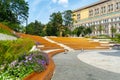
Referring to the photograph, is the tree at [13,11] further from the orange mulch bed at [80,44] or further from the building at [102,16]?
the building at [102,16]

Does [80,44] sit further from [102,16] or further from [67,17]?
[102,16]

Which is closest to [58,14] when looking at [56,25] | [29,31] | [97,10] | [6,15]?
[56,25]

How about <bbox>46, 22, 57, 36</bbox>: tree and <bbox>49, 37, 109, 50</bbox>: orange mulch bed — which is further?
<bbox>46, 22, 57, 36</bbox>: tree

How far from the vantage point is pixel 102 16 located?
11444 centimetres

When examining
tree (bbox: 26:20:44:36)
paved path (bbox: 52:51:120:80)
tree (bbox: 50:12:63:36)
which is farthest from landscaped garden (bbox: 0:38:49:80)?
tree (bbox: 26:20:44:36)

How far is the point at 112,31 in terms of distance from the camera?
319ft

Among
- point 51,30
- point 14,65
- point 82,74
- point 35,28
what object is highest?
point 35,28

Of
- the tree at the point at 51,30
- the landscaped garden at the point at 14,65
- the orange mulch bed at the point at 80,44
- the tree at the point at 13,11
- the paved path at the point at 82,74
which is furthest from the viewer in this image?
the tree at the point at 51,30

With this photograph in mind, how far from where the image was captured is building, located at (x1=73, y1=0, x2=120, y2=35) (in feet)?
341

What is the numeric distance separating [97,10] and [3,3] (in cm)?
7672

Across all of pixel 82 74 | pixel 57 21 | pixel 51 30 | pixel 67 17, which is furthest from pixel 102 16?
pixel 82 74

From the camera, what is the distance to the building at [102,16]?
104000 millimetres

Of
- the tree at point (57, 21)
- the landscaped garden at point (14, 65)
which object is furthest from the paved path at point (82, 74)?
the tree at point (57, 21)

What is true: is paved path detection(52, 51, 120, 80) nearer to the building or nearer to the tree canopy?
the tree canopy
